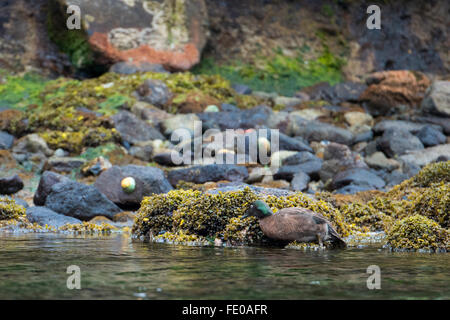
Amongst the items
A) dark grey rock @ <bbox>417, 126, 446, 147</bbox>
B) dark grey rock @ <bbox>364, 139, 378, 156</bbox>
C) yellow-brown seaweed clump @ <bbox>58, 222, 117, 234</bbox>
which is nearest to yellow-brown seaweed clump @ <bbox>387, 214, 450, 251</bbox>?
yellow-brown seaweed clump @ <bbox>58, 222, 117, 234</bbox>

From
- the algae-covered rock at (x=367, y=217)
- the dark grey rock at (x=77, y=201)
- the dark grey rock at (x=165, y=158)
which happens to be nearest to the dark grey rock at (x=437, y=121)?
the dark grey rock at (x=165, y=158)

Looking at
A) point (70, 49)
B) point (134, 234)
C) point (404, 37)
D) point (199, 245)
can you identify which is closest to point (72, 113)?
point (70, 49)

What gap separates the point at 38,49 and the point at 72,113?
7.44 meters

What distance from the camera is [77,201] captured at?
32.0ft

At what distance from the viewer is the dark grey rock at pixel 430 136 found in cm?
1666

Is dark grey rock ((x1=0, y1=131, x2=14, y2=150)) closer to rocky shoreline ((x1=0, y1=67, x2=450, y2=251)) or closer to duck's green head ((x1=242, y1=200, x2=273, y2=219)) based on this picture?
rocky shoreline ((x1=0, y1=67, x2=450, y2=251))

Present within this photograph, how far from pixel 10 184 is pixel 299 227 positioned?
8325 mm

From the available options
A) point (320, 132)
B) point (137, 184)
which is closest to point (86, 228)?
point (137, 184)

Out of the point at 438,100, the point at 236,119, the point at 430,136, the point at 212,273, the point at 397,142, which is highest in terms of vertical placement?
the point at 438,100

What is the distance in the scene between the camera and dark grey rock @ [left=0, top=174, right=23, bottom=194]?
12203 mm

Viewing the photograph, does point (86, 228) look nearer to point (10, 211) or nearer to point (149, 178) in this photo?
point (10, 211)

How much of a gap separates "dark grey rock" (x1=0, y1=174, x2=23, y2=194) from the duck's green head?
7666 mm

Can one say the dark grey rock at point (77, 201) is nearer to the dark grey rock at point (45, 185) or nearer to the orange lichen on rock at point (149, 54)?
the dark grey rock at point (45, 185)
